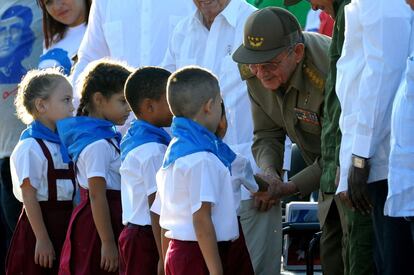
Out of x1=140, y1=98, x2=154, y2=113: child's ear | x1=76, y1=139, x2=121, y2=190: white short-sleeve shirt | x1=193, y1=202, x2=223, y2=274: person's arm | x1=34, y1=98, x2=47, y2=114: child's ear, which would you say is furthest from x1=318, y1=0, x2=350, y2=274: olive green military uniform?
x1=34, y1=98, x2=47, y2=114: child's ear

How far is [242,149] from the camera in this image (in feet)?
20.8

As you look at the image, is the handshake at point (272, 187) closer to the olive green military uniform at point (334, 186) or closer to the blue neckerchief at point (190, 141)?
the olive green military uniform at point (334, 186)

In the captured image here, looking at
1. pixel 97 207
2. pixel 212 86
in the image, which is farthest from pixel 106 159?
pixel 212 86

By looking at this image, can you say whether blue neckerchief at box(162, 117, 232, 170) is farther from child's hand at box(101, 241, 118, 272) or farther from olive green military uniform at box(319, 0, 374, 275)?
child's hand at box(101, 241, 118, 272)

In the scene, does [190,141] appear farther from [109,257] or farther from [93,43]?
[93,43]

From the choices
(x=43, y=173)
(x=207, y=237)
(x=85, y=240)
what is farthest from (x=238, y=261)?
(x=43, y=173)

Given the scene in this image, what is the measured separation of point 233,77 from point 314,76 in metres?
0.78

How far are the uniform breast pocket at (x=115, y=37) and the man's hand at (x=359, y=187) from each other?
2.45 m

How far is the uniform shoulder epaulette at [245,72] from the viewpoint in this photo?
5.99 metres

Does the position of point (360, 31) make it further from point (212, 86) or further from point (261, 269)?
point (261, 269)

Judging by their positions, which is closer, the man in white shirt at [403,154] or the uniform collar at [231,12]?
the man in white shirt at [403,154]

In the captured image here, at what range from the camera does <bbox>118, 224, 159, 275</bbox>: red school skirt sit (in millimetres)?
5672


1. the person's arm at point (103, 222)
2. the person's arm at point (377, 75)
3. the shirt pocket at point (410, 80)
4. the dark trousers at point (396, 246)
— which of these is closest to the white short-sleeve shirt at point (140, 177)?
the person's arm at point (103, 222)

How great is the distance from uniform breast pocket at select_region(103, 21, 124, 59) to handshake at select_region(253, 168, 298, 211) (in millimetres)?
1476
